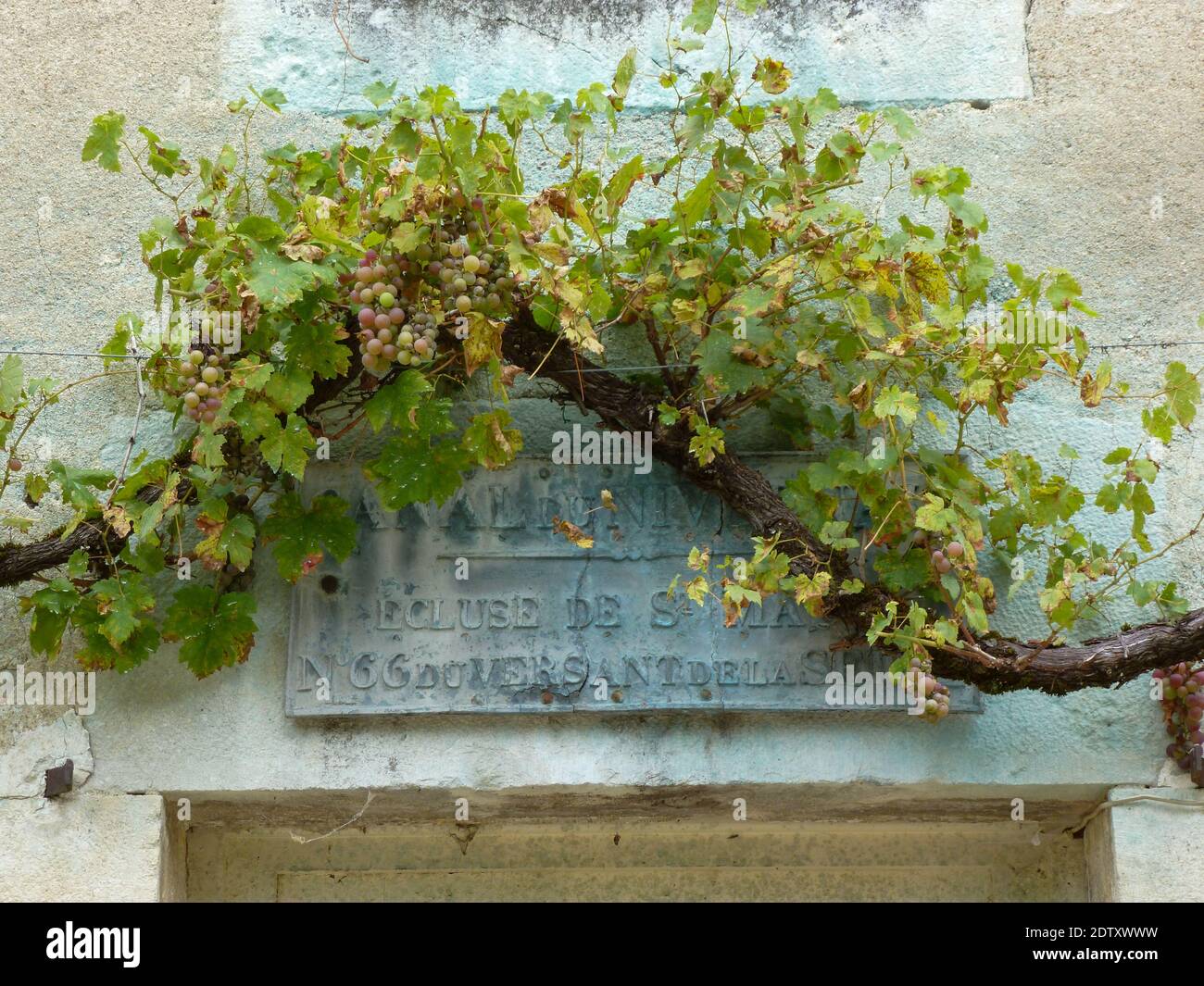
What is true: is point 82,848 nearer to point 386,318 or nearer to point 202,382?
point 202,382

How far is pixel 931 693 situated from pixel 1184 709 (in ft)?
1.97

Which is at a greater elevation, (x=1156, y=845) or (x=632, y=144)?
(x=632, y=144)

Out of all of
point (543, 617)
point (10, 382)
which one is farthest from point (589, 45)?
point (10, 382)

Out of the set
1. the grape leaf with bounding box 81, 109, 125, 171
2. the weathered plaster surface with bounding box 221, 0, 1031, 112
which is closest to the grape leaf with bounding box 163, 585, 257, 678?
the grape leaf with bounding box 81, 109, 125, 171

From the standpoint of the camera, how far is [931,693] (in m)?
2.94

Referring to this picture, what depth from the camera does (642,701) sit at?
3082mm

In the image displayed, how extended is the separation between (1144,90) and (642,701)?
198 cm

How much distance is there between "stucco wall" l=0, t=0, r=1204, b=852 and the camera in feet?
10.2

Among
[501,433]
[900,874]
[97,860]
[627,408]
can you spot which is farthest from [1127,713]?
[97,860]

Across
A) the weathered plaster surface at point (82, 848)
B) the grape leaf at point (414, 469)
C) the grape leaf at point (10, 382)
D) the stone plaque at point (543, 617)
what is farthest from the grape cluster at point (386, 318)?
the weathered plaster surface at point (82, 848)

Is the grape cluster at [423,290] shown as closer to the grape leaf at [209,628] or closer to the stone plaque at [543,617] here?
the stone plaque at [543,617]

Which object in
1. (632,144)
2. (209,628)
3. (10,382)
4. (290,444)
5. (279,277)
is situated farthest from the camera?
(632,144)

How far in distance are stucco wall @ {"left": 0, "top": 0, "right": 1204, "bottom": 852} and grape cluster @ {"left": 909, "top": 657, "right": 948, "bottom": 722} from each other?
191mm

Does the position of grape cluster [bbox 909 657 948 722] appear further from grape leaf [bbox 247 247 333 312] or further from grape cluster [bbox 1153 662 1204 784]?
grape leaf [bbox 247 247 333 312]
